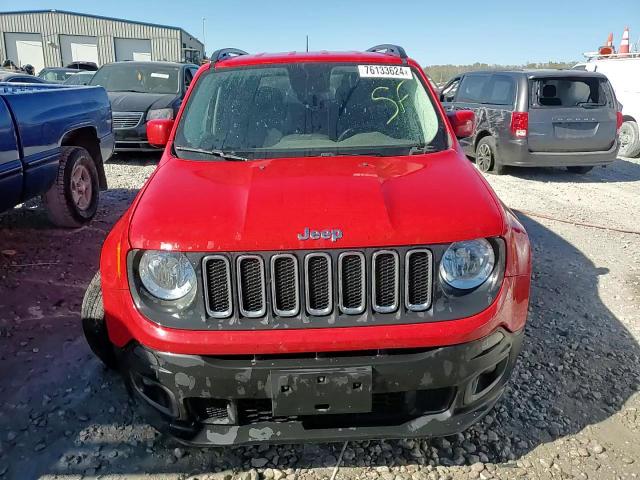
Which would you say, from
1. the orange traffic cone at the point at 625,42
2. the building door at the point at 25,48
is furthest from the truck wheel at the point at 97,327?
the building door at the point at 25,48

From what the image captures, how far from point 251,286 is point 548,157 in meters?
7.41

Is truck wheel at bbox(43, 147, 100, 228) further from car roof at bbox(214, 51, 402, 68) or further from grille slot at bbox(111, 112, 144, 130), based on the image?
grille slot at bbox(111, 112, 144, 130)

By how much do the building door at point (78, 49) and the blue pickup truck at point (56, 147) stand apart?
38.0 m

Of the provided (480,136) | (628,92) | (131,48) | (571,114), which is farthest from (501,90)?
(131,48)

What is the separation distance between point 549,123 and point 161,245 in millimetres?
7514

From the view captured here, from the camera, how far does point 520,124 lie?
26.3 feet

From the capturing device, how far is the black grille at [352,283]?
1.95m

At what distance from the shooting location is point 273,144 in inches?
114

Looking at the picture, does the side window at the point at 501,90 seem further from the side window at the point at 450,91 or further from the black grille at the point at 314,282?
the black grille at the point at 314,282

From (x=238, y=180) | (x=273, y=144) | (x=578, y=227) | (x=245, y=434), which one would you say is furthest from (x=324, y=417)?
(x=578, y=227)

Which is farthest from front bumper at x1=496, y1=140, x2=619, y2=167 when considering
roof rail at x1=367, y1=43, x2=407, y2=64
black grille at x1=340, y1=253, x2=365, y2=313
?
black grille at x1=340, y1=253, x2=365, y2=313

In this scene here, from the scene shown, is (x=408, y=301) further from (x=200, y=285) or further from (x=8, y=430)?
(x=8, y=430)

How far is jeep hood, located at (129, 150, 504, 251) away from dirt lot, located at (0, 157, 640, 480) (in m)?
1.07

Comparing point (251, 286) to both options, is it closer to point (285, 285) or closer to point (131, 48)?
point (285, 285)
